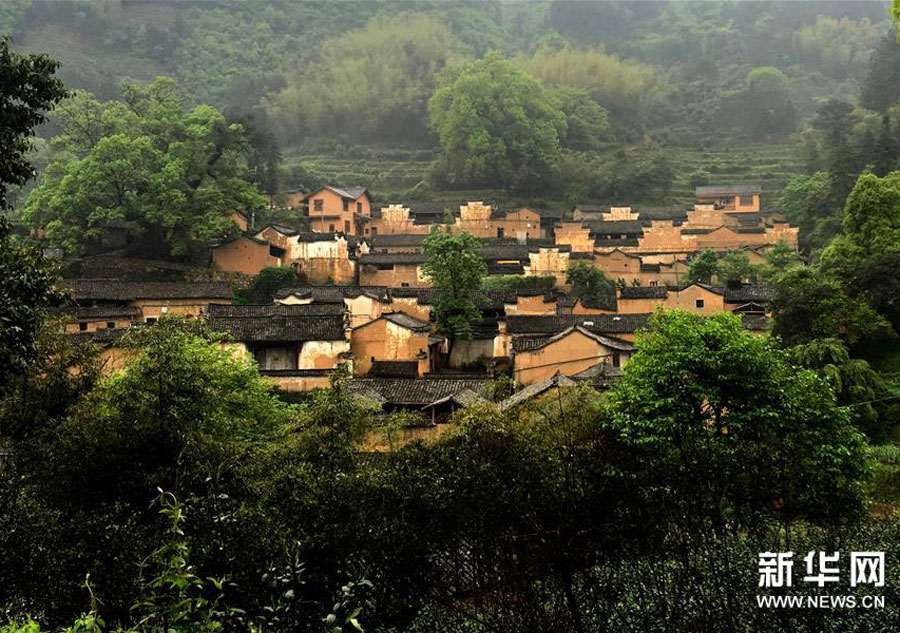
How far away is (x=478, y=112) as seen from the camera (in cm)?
5822

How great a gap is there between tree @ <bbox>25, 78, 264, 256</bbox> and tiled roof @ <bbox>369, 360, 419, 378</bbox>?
12.7 m

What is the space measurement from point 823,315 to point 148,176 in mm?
26714

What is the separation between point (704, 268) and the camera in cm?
3603

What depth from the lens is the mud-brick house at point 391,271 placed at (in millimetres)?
37188

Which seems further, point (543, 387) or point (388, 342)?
point (388, 342)

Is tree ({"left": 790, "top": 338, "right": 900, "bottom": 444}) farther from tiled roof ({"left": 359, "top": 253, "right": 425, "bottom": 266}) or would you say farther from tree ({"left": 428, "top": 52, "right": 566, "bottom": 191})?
tree ({"left": 428, "top": 52, "right": 566, "bottom": 191})

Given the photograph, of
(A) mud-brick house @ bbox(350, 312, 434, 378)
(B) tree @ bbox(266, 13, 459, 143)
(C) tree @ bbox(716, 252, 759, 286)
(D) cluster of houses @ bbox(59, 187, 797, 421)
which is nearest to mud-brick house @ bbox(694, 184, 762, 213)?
(D) cluster of houses @ bbox(59, 187, 797, 421)

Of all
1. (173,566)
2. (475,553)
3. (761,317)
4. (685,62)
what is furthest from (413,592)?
(685,62)

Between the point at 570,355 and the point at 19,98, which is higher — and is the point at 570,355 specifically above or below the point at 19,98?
below

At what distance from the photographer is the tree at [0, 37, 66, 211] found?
11.2 metres

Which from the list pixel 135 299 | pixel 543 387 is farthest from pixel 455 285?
pixel 135 299

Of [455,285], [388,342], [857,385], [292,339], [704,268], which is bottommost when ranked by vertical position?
[388,342]

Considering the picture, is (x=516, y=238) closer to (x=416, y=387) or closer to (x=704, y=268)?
(x=704, y=268)

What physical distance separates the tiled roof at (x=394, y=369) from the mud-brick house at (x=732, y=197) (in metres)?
28.1
